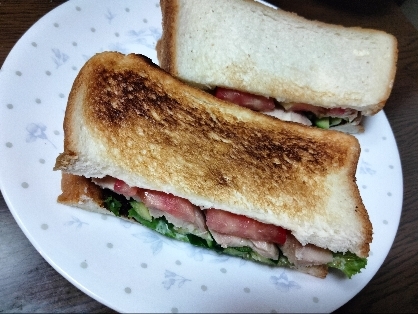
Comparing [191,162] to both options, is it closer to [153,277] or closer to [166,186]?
[166,186]

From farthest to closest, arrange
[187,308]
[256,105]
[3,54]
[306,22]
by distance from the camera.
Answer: [306,22], [256,105], [3,54], [187,308]

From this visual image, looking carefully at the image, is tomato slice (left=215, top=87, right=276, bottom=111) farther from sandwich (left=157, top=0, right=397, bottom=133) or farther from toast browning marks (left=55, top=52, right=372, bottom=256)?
toast browning marks (left=55, top=52, right=372, bottom=256)

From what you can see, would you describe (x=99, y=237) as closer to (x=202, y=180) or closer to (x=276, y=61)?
(x=202, y=180)

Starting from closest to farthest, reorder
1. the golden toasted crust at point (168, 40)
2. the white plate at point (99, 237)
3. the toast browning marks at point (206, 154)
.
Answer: the white plate at point (99, 237) → the toast browning marks at point (206, 154) → the golden toasted crust at point (168, 40)

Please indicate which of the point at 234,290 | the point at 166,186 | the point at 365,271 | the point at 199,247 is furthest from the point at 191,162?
the point at 365,271

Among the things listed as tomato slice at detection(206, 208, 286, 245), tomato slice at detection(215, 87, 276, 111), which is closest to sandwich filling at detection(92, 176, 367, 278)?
tomato slice at detection(206, 208, 286, 245)

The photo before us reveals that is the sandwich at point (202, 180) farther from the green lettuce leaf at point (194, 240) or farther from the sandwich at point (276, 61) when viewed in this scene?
the sandwich at point (276, 61)

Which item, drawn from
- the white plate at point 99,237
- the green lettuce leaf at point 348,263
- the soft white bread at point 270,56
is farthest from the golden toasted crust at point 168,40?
the green lettuce leaf at point 348,263
